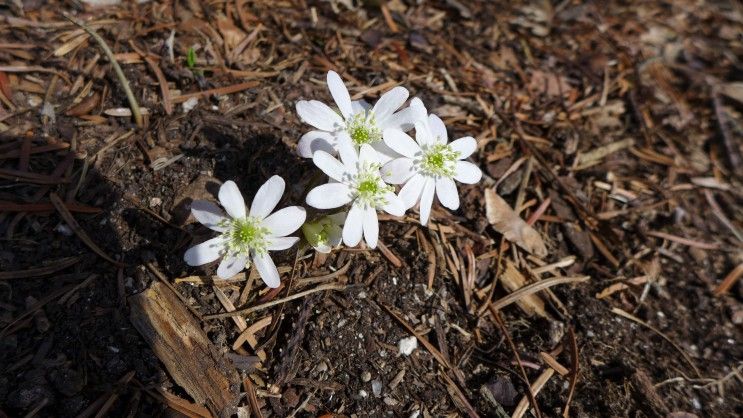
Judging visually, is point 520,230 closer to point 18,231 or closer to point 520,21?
point 520,21

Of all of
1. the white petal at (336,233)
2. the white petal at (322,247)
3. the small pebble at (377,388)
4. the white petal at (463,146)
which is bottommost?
the small pebble at (377,388)

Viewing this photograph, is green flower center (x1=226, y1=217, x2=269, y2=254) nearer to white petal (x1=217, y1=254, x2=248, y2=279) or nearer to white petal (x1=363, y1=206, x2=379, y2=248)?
white petal (x1=217, y1=254, x2=248, y2=279)

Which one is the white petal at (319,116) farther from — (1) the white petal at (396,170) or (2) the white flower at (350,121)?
(1) the white petal at (396,170)

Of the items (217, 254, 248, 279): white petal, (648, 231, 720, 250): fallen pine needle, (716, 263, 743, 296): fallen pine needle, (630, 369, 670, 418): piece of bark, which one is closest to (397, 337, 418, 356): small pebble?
(217, 254, 248, 279): white petal

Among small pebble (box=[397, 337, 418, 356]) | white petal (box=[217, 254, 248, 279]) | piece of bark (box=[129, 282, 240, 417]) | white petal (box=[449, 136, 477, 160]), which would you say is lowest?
small pebble (box=[397, 337, 418, 356])

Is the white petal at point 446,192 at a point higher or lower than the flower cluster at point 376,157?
lower

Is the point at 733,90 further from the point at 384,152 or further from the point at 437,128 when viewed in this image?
the point at 384,152

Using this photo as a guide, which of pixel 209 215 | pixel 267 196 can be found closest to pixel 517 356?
pixel 267 196

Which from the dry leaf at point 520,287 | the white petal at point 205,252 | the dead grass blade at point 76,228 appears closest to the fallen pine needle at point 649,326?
the dry leaf at point 520,287
